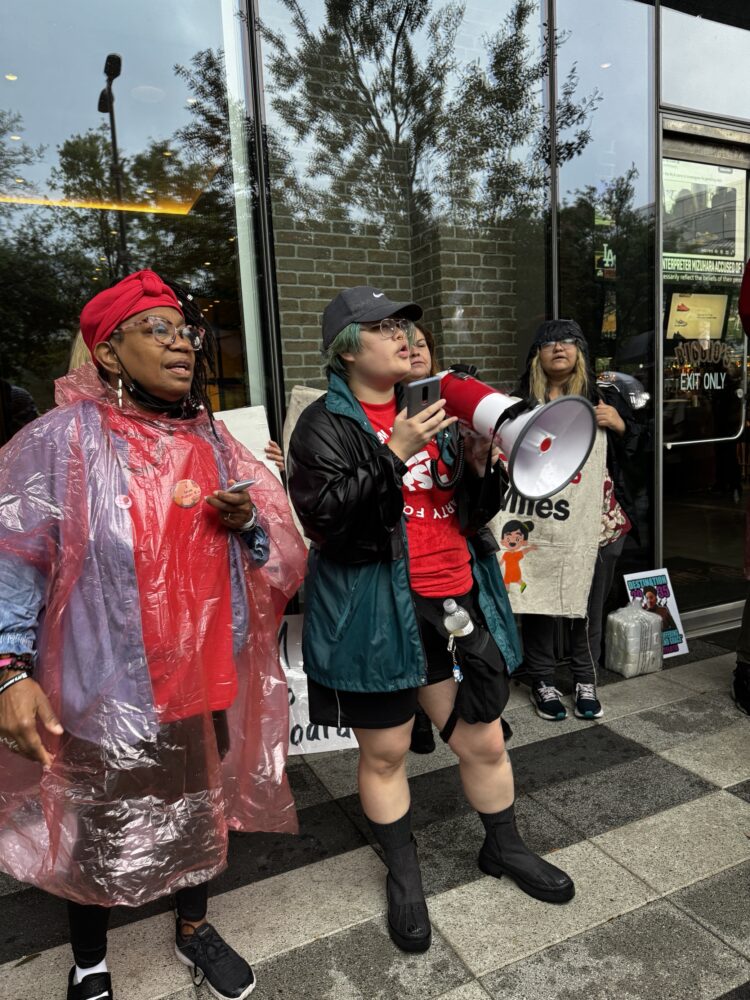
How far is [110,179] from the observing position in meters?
3.56

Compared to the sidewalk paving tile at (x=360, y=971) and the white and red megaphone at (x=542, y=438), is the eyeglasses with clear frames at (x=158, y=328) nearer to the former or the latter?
the white and red megaphone at (x=542, y=438)

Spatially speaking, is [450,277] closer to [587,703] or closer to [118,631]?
[587,703]

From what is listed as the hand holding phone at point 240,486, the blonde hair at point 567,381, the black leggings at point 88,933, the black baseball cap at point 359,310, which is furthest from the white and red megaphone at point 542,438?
the blonde hair at point 567,381

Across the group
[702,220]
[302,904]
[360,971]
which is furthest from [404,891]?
[702,220]

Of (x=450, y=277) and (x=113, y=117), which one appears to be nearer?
(x=113, y=117)

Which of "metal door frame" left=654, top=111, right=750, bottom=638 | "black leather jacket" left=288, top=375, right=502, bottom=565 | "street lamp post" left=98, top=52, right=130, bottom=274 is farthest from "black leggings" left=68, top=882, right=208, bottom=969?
"metal door frame" left=654, top=111, right=750, bottom=638

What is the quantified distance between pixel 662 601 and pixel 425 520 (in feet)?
9.51

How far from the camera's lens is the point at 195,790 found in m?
1.88

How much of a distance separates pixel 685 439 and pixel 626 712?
222 cm

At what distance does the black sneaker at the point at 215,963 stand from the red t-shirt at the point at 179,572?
2.36 feet

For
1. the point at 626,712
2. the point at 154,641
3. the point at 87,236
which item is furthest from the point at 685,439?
the point at 154,641

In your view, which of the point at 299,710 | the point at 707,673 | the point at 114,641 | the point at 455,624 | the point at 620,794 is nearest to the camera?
the point at 114,641

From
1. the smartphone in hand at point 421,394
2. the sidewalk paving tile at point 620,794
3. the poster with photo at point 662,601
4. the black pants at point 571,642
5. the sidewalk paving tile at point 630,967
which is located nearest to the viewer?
the smartphone in hand at point 421,394

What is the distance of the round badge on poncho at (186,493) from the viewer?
1862mm
